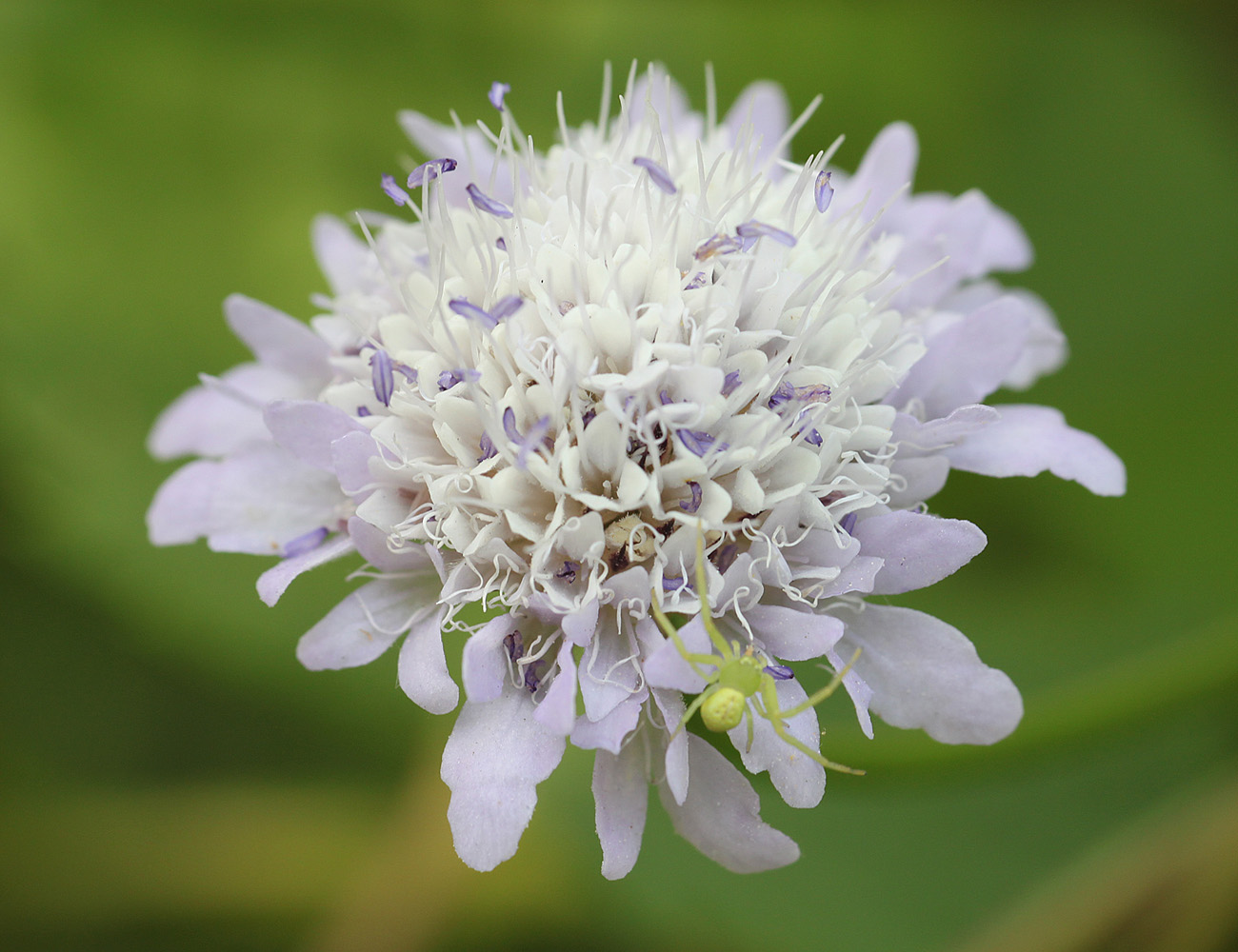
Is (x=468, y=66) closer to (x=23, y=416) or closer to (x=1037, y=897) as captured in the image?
(x=23, y=416)

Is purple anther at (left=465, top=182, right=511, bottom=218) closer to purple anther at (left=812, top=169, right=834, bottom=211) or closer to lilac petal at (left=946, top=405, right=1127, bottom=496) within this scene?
purple anther at (left=812, top=169, right=834, bottom=211)

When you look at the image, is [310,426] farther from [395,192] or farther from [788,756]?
[788,756]

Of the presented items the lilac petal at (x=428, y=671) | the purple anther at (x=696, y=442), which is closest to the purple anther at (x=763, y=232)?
the purple anther at (x=696, y=442)

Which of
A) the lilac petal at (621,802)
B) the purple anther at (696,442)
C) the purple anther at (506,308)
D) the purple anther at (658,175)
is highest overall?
the purple anther at (658,175)

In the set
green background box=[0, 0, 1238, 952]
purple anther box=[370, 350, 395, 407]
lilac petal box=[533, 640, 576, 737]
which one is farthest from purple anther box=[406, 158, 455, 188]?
green background box=[0, 0, 1238, 952]

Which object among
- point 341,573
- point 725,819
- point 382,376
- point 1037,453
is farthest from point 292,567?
point 341,573

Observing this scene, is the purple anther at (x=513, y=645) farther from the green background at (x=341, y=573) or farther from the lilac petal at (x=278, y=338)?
the green background at (x=341, y=573)

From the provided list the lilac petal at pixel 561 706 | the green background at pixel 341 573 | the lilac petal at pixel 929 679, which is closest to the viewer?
the lilac petal at pixel 561 706
